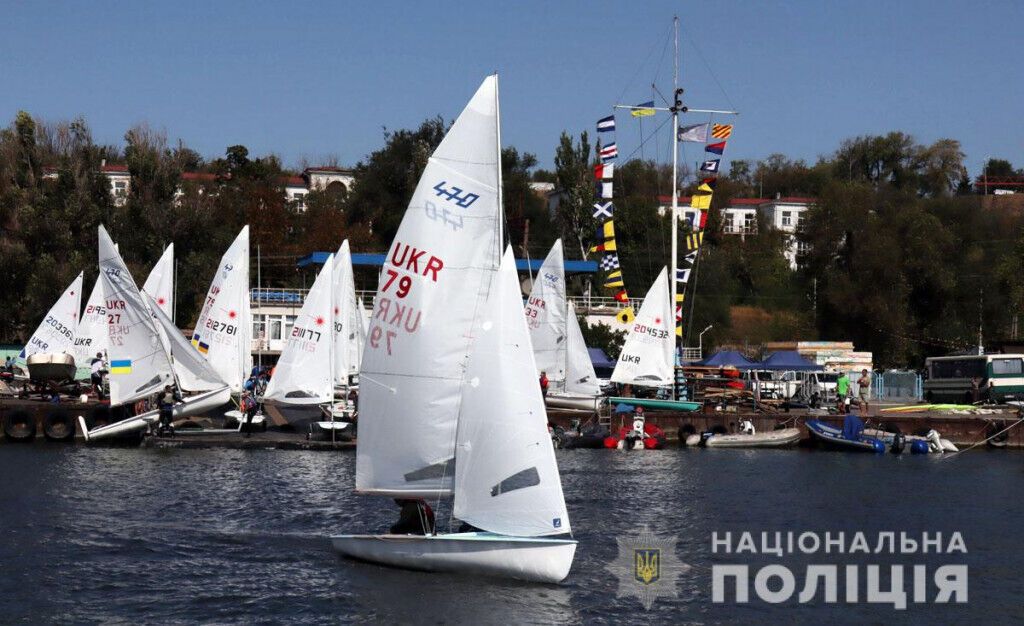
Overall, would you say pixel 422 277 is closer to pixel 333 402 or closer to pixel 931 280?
pixel 333 402

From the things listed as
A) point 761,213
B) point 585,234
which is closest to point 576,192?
point 585,234

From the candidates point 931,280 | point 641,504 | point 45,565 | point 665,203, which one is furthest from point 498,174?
point 665,203

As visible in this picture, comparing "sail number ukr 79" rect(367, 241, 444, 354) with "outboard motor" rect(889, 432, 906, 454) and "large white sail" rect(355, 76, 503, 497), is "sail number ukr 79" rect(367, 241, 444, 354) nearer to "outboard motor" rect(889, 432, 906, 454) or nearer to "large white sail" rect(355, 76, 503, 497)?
Answer: "large white sail" rect(355, 76, 503, 497)

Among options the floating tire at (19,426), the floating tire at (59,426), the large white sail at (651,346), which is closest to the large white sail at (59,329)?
the floating tire at (19,426)

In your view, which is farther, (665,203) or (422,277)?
(665,203)

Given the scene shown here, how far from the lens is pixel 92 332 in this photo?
5634 cm

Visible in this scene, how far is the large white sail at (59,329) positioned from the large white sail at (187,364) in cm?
1343

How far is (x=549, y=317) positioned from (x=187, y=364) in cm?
1553

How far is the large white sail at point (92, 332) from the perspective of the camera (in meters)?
56.2

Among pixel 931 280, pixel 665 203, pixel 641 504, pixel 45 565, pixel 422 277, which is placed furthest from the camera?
pixel 665 203

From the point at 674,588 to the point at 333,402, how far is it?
85.3ft

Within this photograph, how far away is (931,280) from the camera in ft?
271

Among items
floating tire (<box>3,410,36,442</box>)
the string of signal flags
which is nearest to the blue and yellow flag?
the string of signal flags

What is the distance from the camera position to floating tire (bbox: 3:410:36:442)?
1784 inches
